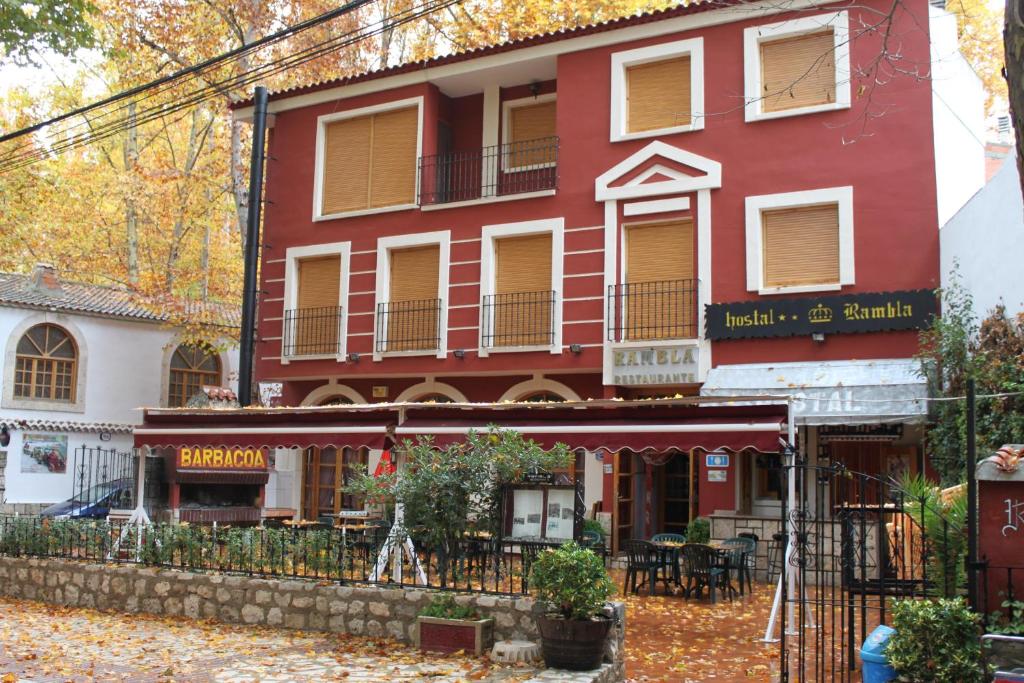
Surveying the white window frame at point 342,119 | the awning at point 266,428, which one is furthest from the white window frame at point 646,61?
the awning at point 266,428

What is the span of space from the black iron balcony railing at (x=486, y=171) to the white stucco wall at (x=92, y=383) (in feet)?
35.6

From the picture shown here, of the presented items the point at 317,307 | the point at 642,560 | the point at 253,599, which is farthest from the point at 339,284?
the point at 253,599

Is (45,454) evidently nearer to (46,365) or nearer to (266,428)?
(46,365)

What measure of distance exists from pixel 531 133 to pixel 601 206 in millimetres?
3156

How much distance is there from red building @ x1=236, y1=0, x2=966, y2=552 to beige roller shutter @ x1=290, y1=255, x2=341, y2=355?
0.05m

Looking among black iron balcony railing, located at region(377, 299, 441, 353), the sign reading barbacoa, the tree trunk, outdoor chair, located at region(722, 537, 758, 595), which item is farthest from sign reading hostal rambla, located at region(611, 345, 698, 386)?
the tree trunk

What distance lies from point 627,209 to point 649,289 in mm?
1498

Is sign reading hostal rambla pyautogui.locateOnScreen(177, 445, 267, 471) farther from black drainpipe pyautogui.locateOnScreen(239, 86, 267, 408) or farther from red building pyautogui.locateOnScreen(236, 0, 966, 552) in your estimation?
black drainpipe pyautogui.locateOnScreen(239, 86, 267, 408)

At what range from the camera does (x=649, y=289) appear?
57.2 feet

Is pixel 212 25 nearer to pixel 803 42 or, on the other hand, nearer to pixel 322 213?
pixel 322 213

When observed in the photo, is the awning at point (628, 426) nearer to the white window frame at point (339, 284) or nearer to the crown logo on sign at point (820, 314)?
the crown logo on sign at point (820, 314)

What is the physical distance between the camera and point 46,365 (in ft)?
84.0

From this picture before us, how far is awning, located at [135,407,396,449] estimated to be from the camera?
12.1 m

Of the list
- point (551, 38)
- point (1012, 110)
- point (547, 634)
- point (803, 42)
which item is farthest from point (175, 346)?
point (1012, 110)
